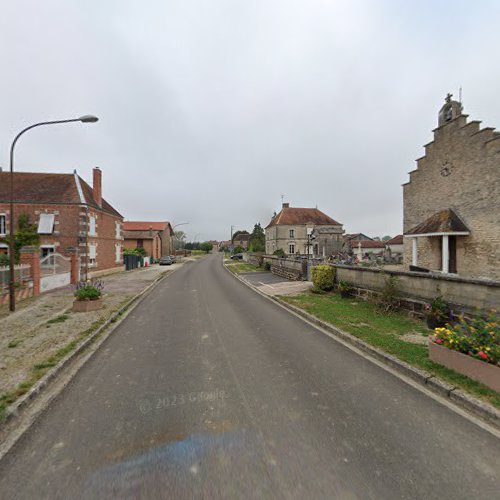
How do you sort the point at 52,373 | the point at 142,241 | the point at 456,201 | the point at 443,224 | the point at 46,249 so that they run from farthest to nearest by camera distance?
1. the point at 142,241
2. the point at 46,249
3. the point at 456,201
4. the point at 443,224
5. the point at 52,373

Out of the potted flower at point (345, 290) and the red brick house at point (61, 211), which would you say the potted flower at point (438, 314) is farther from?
the red brick house at point (61, 211)

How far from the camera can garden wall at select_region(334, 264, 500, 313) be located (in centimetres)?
593

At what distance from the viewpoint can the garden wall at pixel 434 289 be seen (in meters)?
5.93

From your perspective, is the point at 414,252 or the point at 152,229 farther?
the point at 152,229

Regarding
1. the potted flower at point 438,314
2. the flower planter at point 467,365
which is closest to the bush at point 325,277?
the potted flower at point 438,314

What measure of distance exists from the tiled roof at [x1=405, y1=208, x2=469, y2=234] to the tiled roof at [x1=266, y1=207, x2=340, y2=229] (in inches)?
1263

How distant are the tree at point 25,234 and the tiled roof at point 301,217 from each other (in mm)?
35928

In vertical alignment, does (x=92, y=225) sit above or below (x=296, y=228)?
below

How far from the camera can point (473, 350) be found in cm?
397

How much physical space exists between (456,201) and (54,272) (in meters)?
22.9

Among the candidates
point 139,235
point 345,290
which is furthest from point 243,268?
point 139,235

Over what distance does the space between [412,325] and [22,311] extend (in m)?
12.8

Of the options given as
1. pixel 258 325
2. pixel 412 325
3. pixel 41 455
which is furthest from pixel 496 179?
pixel 41 455

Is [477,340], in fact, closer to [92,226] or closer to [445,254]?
[445,254]
